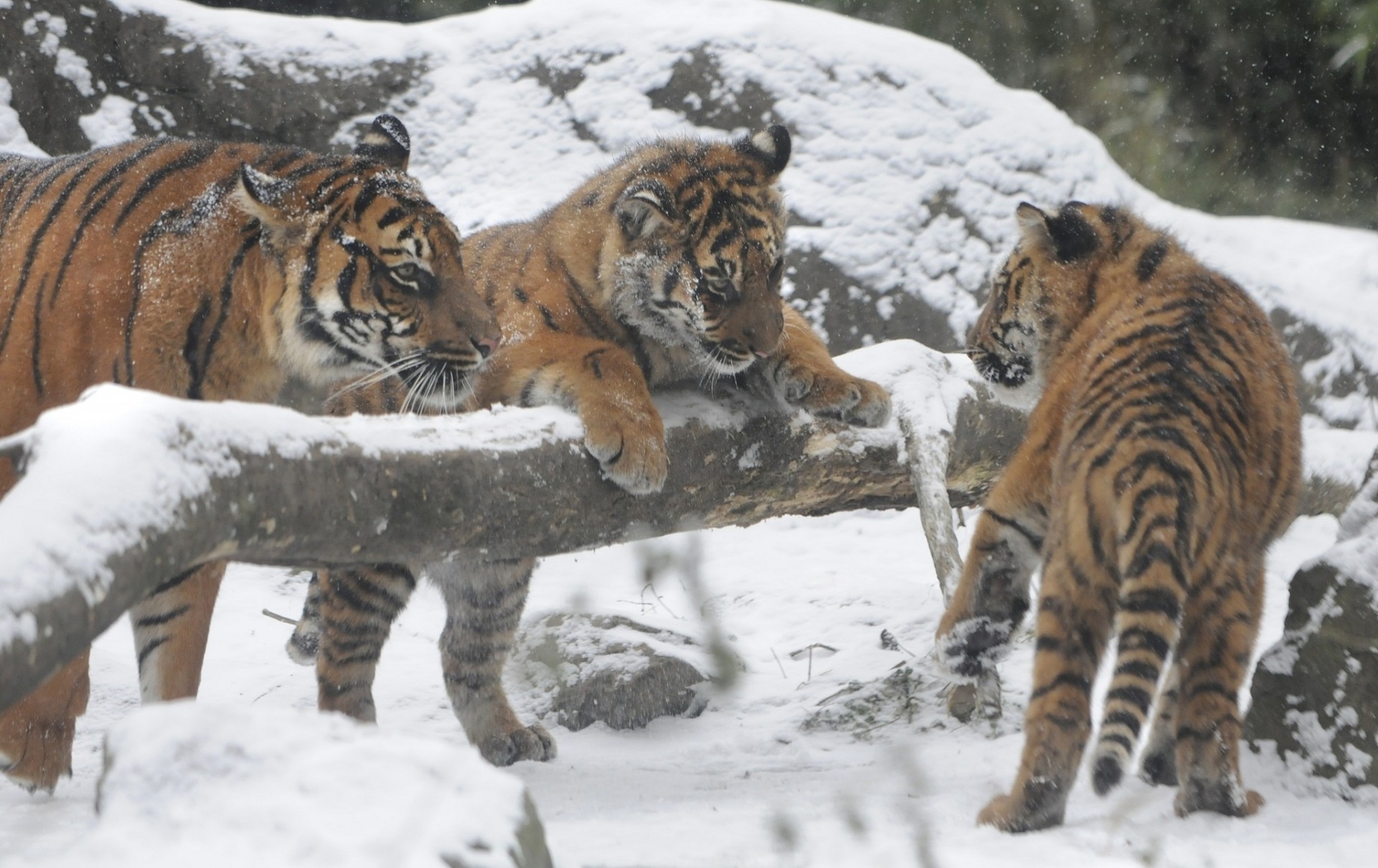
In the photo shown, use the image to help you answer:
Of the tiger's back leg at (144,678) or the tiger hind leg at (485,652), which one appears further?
the tiger hind leg at (485,652)

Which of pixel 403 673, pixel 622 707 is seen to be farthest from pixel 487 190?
pixel 622 707

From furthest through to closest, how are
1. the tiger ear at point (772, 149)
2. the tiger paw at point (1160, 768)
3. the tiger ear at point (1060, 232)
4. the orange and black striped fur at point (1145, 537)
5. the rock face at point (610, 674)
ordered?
the rock face at point (610, 674) < the tiger ear at point (772, 149) < the tiger ear at point (1060, 232) < the tiger paw at point (1160, 768) < the orange and black striped fur at point (1145, 537)

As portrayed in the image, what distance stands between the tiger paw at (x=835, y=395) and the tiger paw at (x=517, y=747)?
1.26m

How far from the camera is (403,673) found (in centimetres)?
495

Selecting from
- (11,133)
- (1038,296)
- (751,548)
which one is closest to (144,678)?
(1038,296)

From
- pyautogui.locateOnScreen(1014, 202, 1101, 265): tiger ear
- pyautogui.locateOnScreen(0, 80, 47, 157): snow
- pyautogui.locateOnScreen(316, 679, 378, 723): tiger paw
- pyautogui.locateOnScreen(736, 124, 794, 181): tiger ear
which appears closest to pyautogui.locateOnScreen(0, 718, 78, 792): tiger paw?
pyautogui.locateOnScreen(316, 679, 378, 723): tiger paw

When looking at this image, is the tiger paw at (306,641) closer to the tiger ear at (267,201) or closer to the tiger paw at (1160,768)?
the tiger ear at (267,201)

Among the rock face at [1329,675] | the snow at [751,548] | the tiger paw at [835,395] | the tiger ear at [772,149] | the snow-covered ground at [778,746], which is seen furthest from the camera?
the tiger ear at [772,149]

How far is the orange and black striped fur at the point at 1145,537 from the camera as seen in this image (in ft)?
8.07

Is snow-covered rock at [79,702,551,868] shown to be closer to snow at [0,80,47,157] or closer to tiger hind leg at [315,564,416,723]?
tiger hind leg at [315,564,416,723]

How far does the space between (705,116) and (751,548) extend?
8.19ft

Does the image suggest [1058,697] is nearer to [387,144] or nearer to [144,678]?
[144,678]

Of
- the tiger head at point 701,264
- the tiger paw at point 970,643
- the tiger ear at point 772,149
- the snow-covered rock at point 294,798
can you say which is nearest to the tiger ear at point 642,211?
the tiger head at point 701,264

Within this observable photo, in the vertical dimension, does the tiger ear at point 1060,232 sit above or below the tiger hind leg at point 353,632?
above
